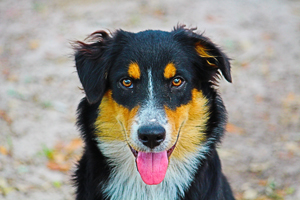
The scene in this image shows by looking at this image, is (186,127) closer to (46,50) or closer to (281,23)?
(46,50)

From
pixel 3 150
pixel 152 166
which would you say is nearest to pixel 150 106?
pixel 152 166

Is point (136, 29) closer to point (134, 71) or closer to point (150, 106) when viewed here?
point (134, 71)

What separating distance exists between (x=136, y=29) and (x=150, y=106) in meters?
6.20

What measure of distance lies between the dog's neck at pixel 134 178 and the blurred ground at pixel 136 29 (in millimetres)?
1531

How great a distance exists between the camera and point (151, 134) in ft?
10.4

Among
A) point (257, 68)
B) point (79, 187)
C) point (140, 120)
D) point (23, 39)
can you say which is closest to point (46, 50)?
point (23, 39)

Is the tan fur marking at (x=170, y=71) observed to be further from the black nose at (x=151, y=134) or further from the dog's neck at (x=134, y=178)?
the dog's neck at (x=134, y=178)

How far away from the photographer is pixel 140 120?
10.7 ft

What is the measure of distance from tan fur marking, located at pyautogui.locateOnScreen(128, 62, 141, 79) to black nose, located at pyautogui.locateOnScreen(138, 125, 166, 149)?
20.9 inches

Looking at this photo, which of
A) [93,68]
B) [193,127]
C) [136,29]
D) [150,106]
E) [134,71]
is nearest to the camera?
[150,106]

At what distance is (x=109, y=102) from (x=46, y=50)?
547cm

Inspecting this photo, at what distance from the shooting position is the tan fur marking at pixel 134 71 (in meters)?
3.48

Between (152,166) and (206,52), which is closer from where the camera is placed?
(152,166)

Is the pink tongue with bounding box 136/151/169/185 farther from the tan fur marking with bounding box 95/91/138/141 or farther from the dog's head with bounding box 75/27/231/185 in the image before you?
the tan fur marking with bounding box 95/91/138/141
